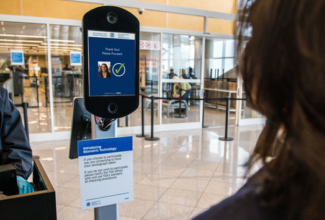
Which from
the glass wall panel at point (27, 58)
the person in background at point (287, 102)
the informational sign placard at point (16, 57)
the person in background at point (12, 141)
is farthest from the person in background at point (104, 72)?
the informational sign placard at point (16, 57)

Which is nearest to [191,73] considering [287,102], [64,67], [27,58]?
[64,67]

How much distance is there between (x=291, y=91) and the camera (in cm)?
40

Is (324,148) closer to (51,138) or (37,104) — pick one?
(51,138)

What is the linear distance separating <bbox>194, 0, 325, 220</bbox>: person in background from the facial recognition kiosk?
23.2 inches

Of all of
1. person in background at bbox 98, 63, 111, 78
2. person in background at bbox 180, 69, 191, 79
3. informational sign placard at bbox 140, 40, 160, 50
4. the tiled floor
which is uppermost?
informational sign placard at bbox 140, 40, 160, 50

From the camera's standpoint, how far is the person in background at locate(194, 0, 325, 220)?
0.37 metres

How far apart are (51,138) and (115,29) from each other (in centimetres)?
519

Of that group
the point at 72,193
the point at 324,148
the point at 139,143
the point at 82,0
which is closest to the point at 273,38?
the point at 324,148

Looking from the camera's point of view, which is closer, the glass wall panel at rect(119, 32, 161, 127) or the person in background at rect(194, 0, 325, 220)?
the person in background at rect(194, 0, 325, 220)

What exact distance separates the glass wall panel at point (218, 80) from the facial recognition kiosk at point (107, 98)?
737 centimetres

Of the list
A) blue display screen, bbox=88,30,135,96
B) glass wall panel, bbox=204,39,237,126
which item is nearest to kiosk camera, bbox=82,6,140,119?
blue display screen, bbox=88,30,135,96

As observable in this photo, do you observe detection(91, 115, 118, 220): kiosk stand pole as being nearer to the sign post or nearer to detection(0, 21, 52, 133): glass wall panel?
the sign post

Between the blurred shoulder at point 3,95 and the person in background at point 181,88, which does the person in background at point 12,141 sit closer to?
the blurred shoulder at point 3,95

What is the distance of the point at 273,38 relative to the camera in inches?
15.7
